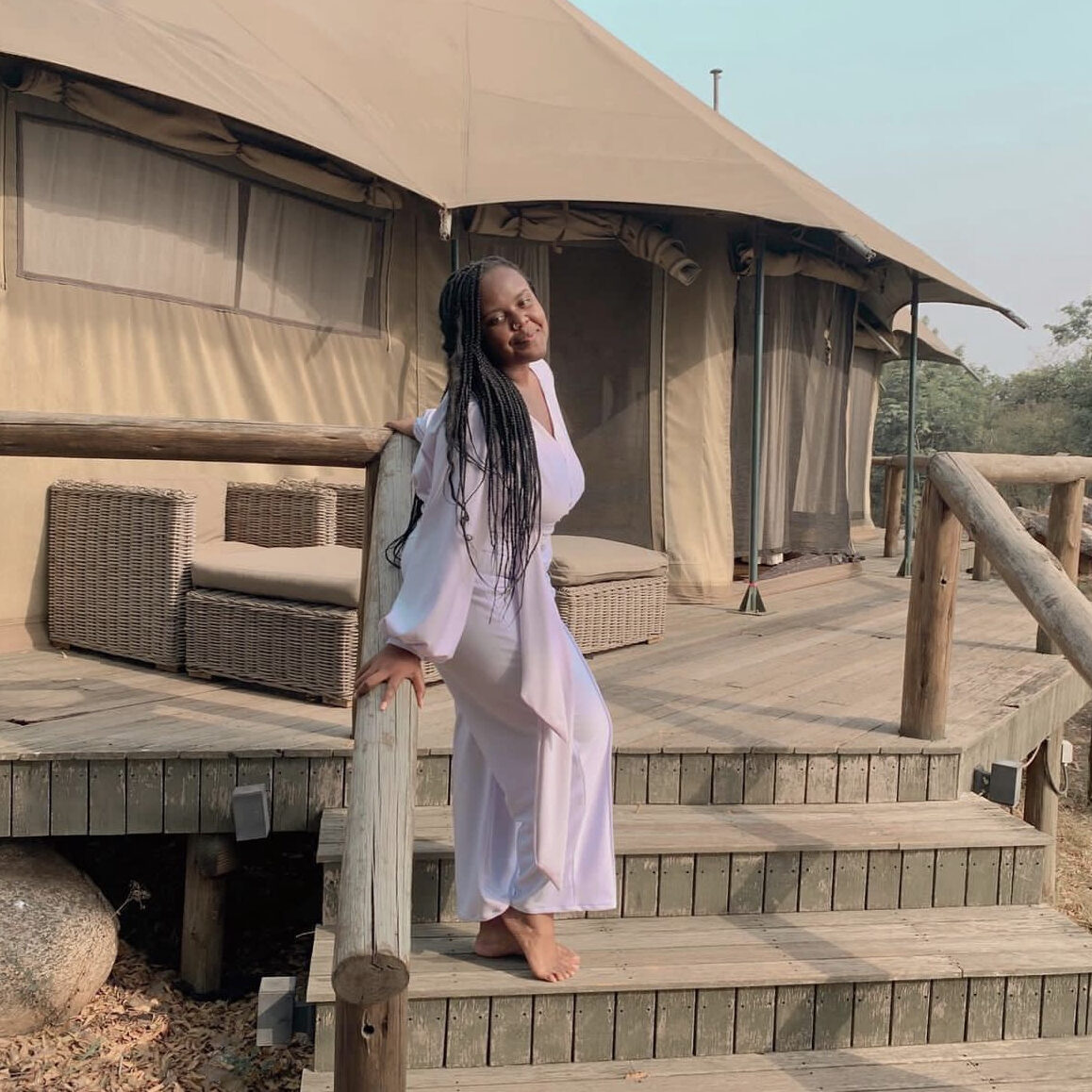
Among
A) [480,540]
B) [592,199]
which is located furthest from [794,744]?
[592,199]

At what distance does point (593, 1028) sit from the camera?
2.42 metres

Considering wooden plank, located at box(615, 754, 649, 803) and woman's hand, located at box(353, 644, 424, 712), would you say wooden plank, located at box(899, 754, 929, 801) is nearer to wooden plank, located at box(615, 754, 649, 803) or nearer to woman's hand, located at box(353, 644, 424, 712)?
wooden plank, located at box(615, 754, 649, 803)

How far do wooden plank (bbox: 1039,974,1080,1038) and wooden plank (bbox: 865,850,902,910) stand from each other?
1.41 ft

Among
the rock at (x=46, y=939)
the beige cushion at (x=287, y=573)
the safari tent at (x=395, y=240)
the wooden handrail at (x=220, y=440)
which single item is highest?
the safari tent at (x=395, y=240)

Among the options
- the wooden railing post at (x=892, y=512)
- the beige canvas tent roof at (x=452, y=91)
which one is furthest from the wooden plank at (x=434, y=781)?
the wooden railing post at (x=892, y=512)

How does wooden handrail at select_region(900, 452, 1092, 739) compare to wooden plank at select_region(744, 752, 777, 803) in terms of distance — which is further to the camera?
wooden plank at select_region(744, 752, 777, 803)

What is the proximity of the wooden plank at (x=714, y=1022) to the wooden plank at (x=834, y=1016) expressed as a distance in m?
0.20

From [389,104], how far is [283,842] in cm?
340

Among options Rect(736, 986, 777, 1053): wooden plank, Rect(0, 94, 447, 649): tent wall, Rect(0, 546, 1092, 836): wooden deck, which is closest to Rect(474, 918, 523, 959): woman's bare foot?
Rect(736, 986, 777, 1053): wooden plank

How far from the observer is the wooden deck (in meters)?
3.02

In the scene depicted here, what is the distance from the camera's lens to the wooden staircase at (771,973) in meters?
2.38

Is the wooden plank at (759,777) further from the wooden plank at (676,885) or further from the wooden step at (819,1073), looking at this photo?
the wooden step at (819,1073)

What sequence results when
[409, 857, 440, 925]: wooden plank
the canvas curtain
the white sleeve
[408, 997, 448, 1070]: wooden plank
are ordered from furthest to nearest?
the canvas curtain
[409, 857, 440, 925]: wooden plank
[408, 997, 448, 1070]: wooden plank
the white sleeve

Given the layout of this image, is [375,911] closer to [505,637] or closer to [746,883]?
[505,637]
